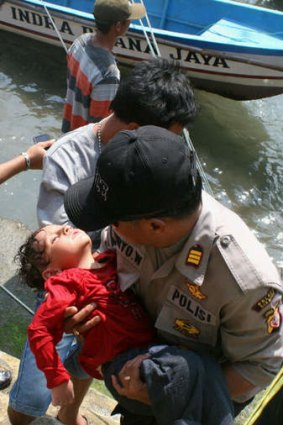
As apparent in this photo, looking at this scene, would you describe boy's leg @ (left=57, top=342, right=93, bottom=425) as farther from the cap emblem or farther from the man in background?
the man in background

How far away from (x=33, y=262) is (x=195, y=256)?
3.25 ft

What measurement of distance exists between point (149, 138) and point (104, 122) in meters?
1.09

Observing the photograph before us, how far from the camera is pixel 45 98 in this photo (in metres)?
7.99

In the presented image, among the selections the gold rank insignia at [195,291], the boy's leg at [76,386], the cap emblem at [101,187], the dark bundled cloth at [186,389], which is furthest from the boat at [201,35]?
the dark bundled cloth at [186,389]

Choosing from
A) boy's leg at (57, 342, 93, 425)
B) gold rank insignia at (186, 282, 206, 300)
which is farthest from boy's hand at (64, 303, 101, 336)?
boy's leg at (57, 342, 93, 425)

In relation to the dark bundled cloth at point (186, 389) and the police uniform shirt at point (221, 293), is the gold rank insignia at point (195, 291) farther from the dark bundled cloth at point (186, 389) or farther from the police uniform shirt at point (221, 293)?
the dark bundled cloth at point (186, 389)

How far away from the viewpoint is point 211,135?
793cm

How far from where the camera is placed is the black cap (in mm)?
1623

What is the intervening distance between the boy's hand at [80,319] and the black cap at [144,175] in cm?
47

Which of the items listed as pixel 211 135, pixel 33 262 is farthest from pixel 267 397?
pixel 211 135

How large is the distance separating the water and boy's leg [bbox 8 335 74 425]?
116 inches

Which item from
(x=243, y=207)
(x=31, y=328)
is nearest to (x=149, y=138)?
(x=31, y=328)

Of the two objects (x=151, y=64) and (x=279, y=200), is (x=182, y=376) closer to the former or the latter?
(x=151, y=64)

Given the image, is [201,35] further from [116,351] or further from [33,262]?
[116,351]
